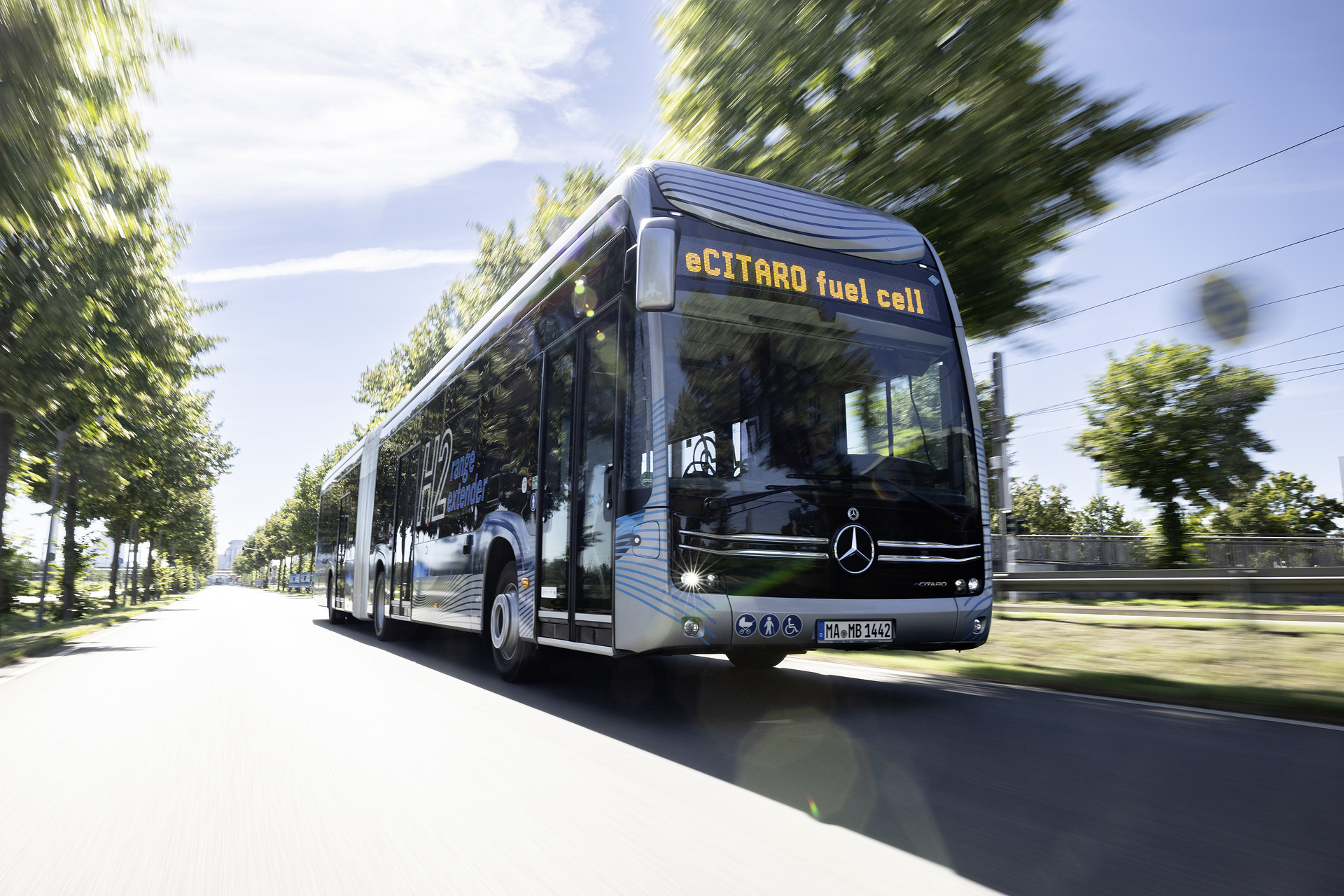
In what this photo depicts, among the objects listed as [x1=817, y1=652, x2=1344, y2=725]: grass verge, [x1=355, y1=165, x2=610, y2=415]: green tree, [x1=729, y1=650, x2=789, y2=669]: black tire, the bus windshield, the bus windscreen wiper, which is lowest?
[x1=817, y1=652, x2=1344, y2=725]: grass verge

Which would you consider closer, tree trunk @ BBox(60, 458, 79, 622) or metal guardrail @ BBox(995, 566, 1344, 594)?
metal guardrail @ BBox(995, 566, 1344, 594)

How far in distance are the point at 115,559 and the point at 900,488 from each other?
46.0 metres

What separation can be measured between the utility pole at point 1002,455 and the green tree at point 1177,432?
22.4 metres

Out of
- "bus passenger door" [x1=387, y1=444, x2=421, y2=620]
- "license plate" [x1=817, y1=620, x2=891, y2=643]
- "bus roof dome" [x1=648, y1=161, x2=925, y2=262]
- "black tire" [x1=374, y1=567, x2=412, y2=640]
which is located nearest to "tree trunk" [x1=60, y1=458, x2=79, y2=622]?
"black tire" [x1=374, y1=567, x2=412, y2=640]

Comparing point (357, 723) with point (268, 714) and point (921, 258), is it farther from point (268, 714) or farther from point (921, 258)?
point (921, 258)

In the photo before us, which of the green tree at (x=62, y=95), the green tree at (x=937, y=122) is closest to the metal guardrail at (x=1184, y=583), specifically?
the green tree at (x=937, y=122)

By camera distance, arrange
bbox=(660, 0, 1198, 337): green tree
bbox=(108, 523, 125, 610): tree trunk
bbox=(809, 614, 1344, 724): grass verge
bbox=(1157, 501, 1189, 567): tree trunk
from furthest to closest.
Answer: bbox=(108, 523, 125, 610): tree trunk, bbox=(1157, 501, 1189, 567): tree trunk, bbox=(660, 0, 1198, 337): green tree, bbox=(809, 614, 1344, 724): grass verge

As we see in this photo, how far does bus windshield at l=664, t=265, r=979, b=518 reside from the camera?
551 centimetres

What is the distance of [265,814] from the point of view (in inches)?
151

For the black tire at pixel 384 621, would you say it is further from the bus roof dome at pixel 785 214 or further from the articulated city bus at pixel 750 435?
the bus roof dome at pixel 785 214

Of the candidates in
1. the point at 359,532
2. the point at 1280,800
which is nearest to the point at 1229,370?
the point at 359,532

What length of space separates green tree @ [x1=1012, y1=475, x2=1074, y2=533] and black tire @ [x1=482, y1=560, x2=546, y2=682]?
65.8 m

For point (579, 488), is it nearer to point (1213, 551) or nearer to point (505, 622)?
point (505, 622)

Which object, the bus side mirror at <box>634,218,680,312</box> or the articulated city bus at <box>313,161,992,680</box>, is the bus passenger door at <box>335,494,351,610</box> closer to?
the articulated city bus at <box>313,161,992,680</box>
